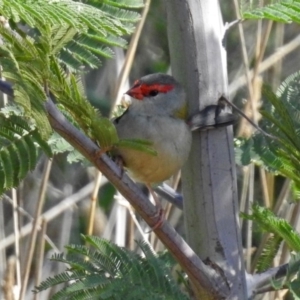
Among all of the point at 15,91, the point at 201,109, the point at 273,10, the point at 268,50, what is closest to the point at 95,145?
the point at 15,91

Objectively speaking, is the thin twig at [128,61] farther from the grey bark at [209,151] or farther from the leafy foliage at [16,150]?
the leafy foliage at [16,150]

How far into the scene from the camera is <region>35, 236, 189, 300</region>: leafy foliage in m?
1.46

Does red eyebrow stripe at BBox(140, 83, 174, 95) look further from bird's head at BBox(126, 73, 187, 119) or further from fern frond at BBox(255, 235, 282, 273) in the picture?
fern frond at BBox(255, 235, 282, 273)

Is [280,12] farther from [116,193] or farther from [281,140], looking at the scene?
[116,193]

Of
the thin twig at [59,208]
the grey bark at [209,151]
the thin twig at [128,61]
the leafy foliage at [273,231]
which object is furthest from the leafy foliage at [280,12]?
the thin twig at [59,208]

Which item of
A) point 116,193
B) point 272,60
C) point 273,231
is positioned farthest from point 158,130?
point 116,193

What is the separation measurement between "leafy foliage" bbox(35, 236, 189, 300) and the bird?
0.21 m

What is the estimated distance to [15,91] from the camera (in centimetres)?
109

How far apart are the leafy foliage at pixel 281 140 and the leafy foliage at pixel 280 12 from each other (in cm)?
17

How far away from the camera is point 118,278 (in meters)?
1.48

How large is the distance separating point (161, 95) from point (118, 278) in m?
0.59

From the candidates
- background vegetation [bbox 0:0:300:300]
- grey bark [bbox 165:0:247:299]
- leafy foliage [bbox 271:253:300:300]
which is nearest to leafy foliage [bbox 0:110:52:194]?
grey bark [bbox 165:0:247:299]

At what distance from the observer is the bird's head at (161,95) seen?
1753 millimetres

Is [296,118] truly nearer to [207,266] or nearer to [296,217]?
[207,266]
